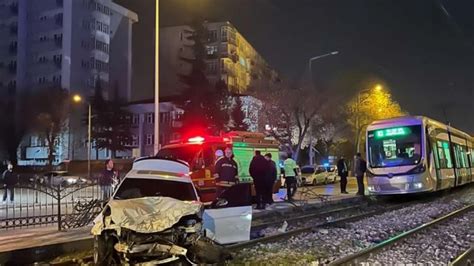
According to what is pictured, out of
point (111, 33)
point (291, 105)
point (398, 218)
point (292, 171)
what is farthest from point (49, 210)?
point (111, 33)

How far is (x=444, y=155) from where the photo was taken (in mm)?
23750

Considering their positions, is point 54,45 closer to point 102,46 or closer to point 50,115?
point 102,46

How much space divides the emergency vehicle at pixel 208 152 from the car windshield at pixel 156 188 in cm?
727

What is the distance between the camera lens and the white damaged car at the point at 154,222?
7.98 m

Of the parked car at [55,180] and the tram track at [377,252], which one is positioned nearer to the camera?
the tram track at [377,252]

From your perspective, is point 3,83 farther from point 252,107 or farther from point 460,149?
point 460,149

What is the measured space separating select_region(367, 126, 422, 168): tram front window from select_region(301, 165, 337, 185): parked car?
48.9 feet

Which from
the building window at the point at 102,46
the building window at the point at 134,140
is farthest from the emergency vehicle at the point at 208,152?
the building window at the point at 102,46

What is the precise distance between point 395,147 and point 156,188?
14658mm

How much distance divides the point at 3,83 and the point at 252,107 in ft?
130

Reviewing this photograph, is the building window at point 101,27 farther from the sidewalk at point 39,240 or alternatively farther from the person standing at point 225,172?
the sidewalk at point 39,240

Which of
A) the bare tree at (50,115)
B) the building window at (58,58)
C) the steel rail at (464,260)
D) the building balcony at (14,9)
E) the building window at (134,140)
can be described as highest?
the building balcony at (14,9)

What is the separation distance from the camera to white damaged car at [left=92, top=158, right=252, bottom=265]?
7977 mm

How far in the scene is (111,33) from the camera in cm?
8912
